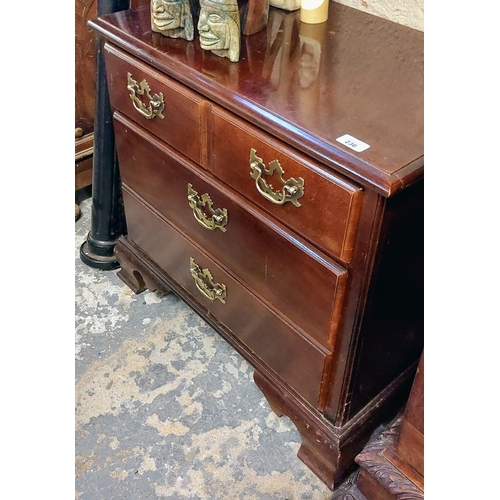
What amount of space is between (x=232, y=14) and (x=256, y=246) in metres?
0.41

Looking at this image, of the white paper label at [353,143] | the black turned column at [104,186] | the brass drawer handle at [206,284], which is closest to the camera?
the white paper label at [353,143]

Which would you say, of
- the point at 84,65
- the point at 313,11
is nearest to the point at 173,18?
the point at 313,11

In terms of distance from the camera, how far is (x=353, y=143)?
29.8 inches

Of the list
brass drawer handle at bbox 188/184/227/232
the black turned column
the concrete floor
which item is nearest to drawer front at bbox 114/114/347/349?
brass drawer handle at bbox 188/184/227/232

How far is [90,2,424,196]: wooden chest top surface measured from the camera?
0.75 metres

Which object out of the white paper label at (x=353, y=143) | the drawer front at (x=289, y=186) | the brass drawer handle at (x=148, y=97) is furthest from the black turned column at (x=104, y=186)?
the white paper label at (x=353, y=143)

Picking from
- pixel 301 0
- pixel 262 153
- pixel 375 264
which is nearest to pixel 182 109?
pixel 262 153

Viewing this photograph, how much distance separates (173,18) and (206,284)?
56 cm

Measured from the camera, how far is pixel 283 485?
1.14 m

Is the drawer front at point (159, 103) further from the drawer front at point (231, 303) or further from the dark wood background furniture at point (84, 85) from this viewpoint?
the dark wood background furniture at point (84, 85)

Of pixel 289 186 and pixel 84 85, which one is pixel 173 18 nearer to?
pixel 289 186

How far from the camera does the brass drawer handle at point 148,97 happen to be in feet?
3.43

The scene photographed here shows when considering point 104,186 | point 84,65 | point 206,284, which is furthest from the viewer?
point 84,65
